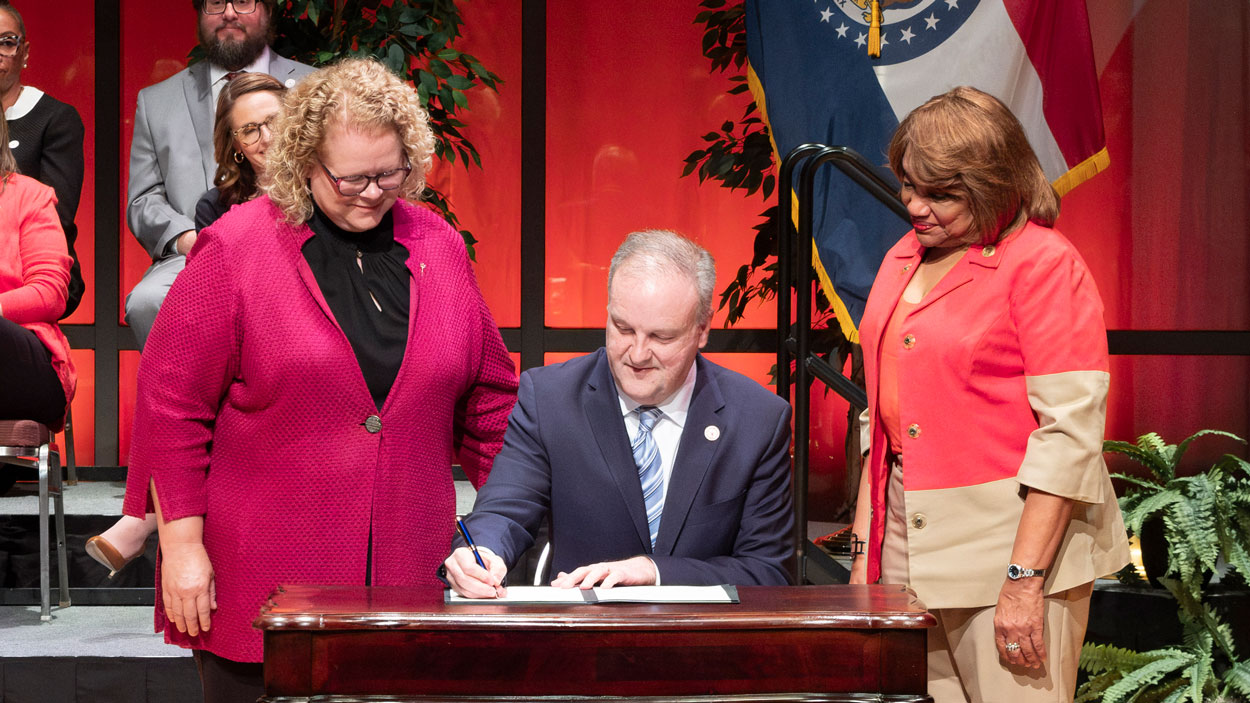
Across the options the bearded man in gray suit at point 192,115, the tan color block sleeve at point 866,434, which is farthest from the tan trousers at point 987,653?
the bearded man in gray suit at point 192,115

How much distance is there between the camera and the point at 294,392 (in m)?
2.23

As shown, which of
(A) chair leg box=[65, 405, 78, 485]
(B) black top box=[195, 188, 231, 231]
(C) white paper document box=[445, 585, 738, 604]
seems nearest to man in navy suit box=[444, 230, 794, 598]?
(C) white paper document box=[445, 585, 738, 604]

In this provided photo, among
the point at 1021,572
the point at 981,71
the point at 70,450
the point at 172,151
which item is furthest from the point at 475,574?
the point at 70,450

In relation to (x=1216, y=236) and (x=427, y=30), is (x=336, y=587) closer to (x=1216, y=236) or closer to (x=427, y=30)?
(x=427, y=30)

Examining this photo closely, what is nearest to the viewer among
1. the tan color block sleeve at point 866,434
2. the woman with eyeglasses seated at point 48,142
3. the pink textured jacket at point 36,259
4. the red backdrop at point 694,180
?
the tan color block sleeve at point 866,434

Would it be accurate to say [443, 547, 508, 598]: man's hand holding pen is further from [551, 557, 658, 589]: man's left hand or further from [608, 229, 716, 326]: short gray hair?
[608, 229, 716, 326]: short gray hair

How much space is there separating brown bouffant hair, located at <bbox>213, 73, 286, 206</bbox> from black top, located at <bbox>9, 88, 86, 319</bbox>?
4.86ft

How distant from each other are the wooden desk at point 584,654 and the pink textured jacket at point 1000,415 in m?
0.63

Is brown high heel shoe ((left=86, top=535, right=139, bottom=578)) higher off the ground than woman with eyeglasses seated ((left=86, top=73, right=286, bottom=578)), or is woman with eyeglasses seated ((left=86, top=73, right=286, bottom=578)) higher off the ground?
woman with eyeglasses seated ((left=86, top=73, right=286, bottom=578))

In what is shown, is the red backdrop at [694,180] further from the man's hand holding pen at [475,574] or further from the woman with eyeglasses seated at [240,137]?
the man's hand holding pen at [475,574]

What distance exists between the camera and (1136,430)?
658cm

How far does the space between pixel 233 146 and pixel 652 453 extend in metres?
1.68

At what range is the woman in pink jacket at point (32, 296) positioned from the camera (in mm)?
3924

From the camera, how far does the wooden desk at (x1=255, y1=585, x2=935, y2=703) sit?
1.64m
